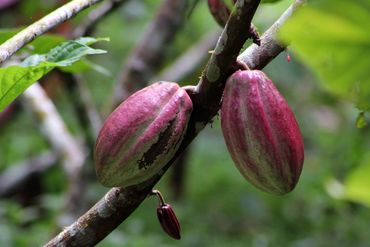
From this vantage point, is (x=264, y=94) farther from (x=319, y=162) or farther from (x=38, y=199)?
(x=38, y=199)

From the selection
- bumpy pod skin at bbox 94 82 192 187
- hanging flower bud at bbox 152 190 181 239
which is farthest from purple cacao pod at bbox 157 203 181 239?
bumpy pod skin at bbox 94 82 192 187

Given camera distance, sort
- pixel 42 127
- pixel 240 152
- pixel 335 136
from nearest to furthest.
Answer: pixel 240 152
pixel 42 127
pixel 335 136

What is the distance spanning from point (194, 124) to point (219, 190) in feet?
10.1

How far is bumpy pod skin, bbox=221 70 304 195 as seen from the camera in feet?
3.22

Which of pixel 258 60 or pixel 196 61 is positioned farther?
pixel 196 61

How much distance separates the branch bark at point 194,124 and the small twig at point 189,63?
2.51 m

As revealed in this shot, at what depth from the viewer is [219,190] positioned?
4137 mm

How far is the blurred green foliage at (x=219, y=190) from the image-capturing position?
3166mm

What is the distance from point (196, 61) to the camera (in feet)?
12.2

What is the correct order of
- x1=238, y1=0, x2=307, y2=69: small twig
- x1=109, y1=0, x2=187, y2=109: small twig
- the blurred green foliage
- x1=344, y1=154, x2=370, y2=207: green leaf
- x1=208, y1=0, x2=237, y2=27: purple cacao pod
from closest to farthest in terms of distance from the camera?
x1=344, y1=154, x2=370, y2=207: green leaf, x1=238, y1=0, x2=307, y2=69: small twig, x1=208, y1=0, x2=237, y2=27: purple cacao pod, x1=109, y1=0, x2=187, y2=109: small twig, the blurred green foliage

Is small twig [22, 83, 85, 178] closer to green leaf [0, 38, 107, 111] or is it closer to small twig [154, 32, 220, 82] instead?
small twig [154, 32, 220, 82]

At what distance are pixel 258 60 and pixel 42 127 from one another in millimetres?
2080

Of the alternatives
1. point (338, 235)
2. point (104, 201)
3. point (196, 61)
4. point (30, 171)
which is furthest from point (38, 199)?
point (104, 201)

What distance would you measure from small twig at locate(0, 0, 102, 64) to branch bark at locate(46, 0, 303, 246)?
0.25 m
